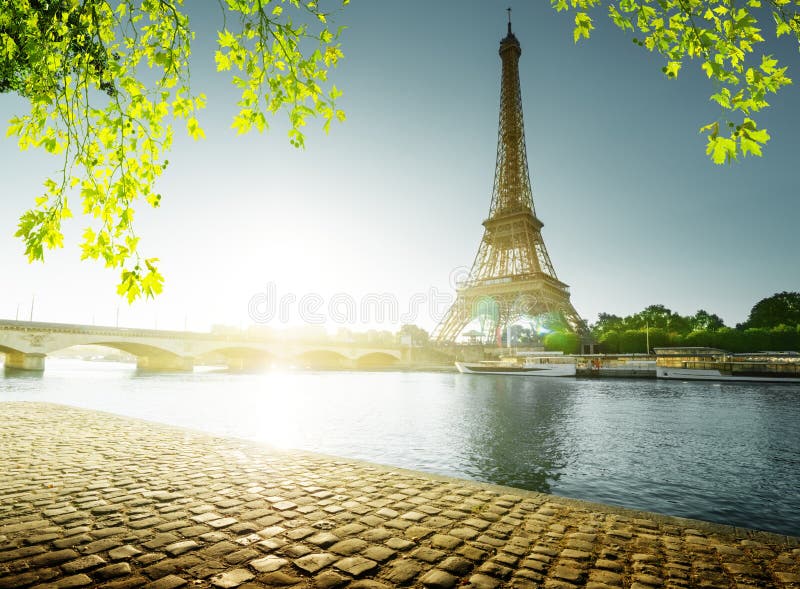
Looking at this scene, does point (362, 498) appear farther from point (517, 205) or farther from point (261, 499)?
point (517, 205)

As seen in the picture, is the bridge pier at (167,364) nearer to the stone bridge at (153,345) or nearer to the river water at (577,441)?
the stone bridge at (153,345)

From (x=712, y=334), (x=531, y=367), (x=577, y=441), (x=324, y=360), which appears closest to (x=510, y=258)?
(x=531, y=367)

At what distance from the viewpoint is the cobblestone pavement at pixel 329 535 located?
322 centimetres

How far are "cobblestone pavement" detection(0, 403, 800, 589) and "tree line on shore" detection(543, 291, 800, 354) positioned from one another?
2694 inches

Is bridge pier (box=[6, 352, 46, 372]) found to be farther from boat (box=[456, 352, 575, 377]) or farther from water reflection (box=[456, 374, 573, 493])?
boat (box=[456, 352, 575, 377])

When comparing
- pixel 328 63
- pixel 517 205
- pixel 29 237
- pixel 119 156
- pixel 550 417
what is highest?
pixel 517 205

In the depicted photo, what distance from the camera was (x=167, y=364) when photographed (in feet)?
221

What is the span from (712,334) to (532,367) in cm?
2857

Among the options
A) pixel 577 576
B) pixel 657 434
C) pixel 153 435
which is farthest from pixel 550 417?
pixel 577 576

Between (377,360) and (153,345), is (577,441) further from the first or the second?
(377,360)

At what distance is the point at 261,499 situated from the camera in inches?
192

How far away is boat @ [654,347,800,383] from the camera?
44.7 metres

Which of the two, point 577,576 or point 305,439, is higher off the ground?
point 577,576

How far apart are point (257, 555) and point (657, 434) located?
1441cm
